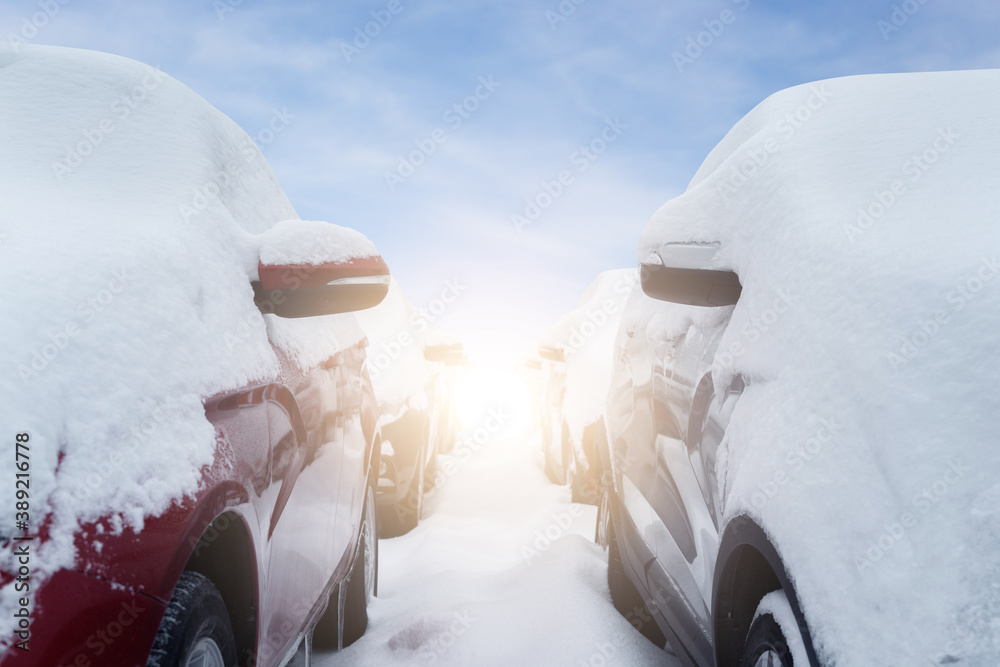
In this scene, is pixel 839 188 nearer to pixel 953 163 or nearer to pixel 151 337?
pixel 953 163

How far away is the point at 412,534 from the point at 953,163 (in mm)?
4839

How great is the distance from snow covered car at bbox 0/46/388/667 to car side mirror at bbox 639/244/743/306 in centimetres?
95

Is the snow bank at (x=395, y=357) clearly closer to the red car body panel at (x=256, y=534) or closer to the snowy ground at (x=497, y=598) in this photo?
the snowy ground at (x=497, y=598)

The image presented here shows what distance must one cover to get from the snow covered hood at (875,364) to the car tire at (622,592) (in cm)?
196

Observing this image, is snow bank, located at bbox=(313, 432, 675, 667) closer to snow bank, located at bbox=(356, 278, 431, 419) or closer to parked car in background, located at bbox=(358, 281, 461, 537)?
parked car in background, located at bbox=(358, 281, 461, 537)

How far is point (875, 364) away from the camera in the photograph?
1.26 metres

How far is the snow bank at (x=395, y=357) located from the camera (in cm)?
524

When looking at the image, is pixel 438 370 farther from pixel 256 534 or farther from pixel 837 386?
pixel 837 386

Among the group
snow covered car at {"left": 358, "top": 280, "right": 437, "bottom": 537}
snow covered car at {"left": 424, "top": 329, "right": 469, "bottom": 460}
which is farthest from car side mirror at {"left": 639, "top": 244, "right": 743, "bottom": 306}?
snow covered car at {"left": 424, "top": 329, "right": 469, "bottom": 460}

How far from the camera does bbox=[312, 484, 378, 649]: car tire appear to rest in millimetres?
3119

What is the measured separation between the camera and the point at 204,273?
168 cm

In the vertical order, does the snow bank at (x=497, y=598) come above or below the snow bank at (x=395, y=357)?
below

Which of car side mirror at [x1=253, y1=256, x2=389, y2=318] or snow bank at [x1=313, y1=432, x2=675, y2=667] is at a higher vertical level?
car side mirror at [x1=253, y1=256, x2=389, y2=318]

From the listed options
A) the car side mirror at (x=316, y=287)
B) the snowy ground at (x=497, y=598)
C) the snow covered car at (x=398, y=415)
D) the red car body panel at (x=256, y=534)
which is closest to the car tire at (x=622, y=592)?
the snowy ground at (x=497, y=598)
